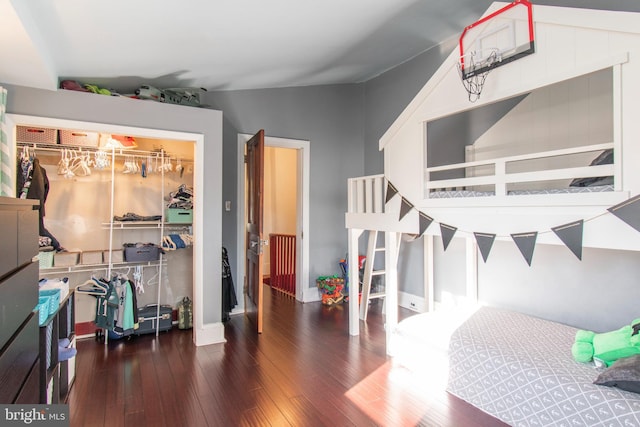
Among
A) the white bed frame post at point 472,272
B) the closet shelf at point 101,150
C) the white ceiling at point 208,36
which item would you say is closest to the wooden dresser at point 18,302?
the white ceiling at point 208,36

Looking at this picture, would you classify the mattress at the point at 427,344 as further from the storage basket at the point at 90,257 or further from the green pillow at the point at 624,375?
the storage basket at the point at 90,257

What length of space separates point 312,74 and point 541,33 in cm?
264

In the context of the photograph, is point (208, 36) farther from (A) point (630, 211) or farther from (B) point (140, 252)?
(A) point (630, 211)

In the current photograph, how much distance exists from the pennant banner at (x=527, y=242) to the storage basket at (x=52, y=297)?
2653 millimetres

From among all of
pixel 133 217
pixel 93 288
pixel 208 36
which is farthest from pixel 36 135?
pixel 208 36

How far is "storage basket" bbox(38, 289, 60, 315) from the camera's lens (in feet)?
6.18

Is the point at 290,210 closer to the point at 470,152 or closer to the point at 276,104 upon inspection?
the point at 276,104

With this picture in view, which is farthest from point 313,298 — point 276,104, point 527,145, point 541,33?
point 541,33

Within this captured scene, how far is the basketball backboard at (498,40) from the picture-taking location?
2045mm

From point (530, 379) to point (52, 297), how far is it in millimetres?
2735

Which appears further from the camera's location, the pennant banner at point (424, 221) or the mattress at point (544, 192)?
the pennant banner at point (424, 221)

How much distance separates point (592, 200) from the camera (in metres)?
1.81

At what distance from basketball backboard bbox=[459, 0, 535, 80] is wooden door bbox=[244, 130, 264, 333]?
1997mm

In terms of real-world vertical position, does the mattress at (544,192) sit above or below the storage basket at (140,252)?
above
